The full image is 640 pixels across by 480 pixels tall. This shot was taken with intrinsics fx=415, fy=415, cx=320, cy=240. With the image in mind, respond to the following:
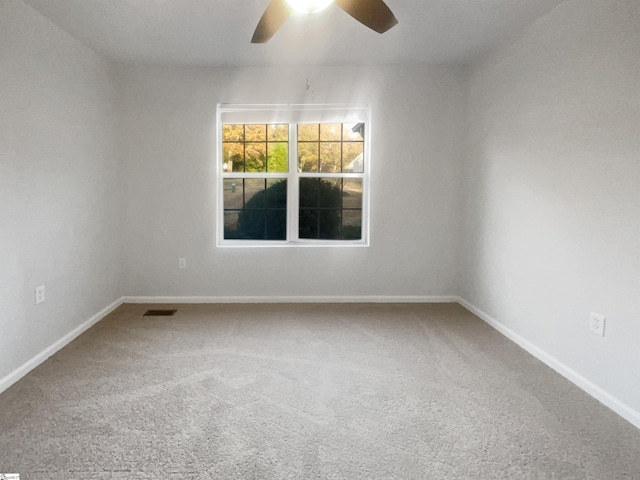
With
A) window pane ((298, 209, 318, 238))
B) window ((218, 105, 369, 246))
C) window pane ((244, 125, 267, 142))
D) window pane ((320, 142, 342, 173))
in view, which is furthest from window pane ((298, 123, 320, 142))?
window pane ((298, 209, 318, 238))

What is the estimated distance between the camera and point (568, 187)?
103 inches

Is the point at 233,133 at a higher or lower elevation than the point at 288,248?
higher

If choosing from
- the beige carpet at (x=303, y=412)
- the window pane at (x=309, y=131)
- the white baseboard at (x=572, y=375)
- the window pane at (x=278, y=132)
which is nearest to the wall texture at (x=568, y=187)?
the white baseboard at (x=572, y=375)

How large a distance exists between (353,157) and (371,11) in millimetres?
2385

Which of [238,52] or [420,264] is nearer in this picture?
[238,52]

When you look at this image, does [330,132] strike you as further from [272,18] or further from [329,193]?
[272,18]

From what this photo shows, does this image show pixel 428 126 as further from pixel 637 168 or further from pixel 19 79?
pixel 19 79

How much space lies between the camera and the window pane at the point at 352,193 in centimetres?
430

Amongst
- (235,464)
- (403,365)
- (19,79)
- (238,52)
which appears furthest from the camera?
(238,52)

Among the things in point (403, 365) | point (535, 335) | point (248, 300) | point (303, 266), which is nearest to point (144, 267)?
point (248, 300)

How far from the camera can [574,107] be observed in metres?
2.54

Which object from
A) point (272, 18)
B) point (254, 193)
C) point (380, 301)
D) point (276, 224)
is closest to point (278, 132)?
point (254, 193)

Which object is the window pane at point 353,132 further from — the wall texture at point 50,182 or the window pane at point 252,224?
the wall texture at point 50,182

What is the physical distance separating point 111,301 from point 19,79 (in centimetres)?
211
